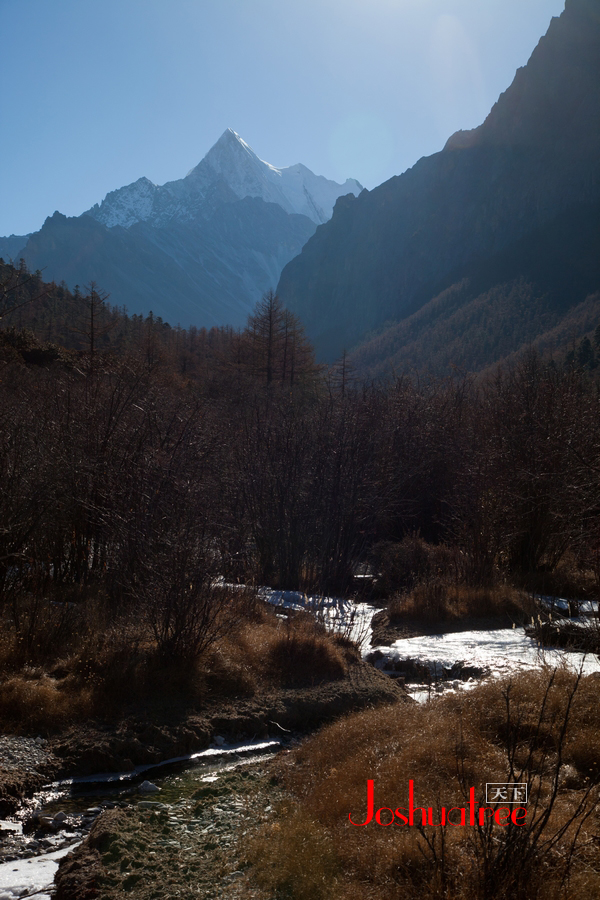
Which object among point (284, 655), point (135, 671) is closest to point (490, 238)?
point (284, 655)

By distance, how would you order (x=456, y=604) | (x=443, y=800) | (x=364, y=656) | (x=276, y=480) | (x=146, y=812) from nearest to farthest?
(x=443, y=800), (x=146, y=812), (x=364, y=656), (x=456, y=604), (x=276, y=480)

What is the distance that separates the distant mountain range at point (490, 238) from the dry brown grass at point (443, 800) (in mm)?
61480

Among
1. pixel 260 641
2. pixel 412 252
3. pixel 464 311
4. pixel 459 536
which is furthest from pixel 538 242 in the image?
pixel 260 641

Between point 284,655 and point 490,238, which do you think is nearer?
point 284,655

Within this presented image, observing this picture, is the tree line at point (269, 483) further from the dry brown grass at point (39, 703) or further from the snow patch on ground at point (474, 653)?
the snow patch on ground at point (474, 653)

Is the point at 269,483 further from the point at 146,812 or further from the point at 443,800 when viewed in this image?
the point at 443,800

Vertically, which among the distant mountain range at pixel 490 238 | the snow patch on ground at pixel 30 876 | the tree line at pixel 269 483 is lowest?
the snow patch on ground at pixel 30 876

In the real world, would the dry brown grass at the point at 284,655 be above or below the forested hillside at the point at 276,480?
below

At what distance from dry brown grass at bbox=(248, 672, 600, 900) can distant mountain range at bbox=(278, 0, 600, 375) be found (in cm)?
6148

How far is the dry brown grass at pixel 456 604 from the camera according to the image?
1173cm

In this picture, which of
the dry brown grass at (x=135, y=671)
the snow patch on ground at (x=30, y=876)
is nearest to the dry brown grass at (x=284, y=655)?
the dry brown grass at (x=135, y=671)

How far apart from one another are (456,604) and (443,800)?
27.4 ft

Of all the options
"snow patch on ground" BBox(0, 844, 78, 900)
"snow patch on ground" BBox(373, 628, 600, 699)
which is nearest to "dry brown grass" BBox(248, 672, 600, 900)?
"snow patch on ground" BBox(0, 844, 78, 900)

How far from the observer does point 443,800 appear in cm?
414
